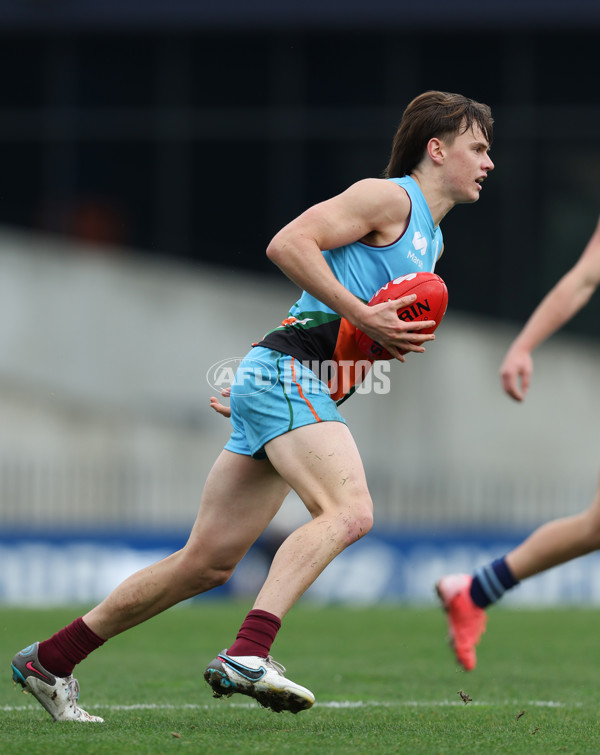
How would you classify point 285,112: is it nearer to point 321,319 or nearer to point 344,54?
point 344,54

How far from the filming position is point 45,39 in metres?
21.2

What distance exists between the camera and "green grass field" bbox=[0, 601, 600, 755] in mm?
4418

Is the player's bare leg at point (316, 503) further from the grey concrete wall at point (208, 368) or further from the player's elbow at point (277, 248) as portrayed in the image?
the grey concrete wall at point (208, 368)

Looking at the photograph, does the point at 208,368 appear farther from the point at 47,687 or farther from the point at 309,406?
the point at 309,406

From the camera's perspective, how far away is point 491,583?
244 inches

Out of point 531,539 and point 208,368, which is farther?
point 208,368

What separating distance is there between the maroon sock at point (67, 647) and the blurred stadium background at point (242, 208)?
13.2 meters

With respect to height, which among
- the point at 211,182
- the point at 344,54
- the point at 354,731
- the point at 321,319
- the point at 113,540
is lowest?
the point at 113,540

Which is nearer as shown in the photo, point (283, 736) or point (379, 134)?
point (283, 736)

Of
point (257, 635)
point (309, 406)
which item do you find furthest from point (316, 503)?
point (257, 635)

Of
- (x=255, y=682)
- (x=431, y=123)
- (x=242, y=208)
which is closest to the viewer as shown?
(x=255, y=682)

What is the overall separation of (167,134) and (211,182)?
3.54 ft

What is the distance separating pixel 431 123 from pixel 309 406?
47.3 inches

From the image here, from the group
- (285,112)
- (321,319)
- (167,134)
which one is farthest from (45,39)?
(321,319)
